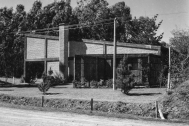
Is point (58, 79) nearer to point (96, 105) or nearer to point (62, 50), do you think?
point (62, 50)

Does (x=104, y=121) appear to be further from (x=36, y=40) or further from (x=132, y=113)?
(x=36, y=40)

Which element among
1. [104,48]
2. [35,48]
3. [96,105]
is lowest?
[96,105]

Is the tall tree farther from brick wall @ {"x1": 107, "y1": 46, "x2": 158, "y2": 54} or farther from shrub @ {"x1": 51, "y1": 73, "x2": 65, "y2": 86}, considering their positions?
brick wall @ {"x1": 107, "y1": 46, "x2": 158, "y2": 54}

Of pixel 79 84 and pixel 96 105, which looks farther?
pixel 79 84

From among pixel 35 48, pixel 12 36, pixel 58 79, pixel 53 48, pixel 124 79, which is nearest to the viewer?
pixel 124 79

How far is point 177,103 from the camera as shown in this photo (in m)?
16.6

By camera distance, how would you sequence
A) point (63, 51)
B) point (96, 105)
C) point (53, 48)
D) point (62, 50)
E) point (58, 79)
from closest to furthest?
point (96, 105) → point (58, 79) → point (63, 51) → point (62, 50) → point (53, 48)

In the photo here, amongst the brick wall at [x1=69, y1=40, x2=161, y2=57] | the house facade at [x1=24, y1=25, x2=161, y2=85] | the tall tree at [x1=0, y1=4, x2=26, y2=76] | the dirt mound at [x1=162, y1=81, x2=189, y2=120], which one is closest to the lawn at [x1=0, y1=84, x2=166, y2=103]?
the dirt mound at [x1=162, y1=81, x2=189, y2=120]

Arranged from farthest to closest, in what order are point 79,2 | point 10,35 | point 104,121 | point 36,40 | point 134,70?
point 79,2 → point 10,35 → point 36,40 → point 134,70 → point 104,121

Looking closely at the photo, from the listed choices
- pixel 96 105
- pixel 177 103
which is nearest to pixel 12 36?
pixel 96 105

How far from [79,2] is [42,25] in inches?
409

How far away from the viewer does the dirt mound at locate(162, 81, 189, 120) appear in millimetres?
15641

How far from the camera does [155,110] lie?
16.5 meters

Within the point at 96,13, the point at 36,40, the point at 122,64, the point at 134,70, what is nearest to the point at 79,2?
the point at 96,13
